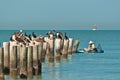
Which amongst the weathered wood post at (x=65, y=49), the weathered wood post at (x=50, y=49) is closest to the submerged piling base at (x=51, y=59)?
the weathered wood post at (x=50, y=49)

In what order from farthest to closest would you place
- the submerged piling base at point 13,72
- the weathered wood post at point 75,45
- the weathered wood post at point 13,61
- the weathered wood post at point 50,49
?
the weathered wood post at point 75,45, the weathered wood post at point 50,49, the submerged piling base at point 13,72, the weathered wood post at point 13,61

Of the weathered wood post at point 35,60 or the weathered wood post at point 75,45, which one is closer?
the weathered wood post at point 35,60

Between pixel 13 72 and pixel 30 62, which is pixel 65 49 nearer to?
pixel 13 72

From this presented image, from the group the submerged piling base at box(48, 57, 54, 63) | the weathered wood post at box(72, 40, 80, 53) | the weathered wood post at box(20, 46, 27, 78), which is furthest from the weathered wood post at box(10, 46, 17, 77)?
the weathered wood post at box(72, 40, 80, 53)

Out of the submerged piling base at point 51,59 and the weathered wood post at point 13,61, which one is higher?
the weathered wood post at point 13,61

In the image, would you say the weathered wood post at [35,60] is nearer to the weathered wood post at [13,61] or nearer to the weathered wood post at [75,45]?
the weathered wood post at [13,61]

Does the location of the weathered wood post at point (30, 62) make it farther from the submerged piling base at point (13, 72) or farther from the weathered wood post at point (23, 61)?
the submerged piling base at point (13, 72)

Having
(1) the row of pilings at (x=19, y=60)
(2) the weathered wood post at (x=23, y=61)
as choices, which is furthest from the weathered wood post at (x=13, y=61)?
(2) the weathered wood post at (x=23, y=61)

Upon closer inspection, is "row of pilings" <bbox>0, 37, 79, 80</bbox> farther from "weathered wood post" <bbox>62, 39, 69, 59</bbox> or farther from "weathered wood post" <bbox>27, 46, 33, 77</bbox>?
"weathered wood post" <bbox>62, 39, 69, 59</bbox>

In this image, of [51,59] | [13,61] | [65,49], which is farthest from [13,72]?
[65,49]

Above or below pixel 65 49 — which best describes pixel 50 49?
above

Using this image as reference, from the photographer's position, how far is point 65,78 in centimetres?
3444

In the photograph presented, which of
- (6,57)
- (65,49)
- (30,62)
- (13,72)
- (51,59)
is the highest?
(6,57)

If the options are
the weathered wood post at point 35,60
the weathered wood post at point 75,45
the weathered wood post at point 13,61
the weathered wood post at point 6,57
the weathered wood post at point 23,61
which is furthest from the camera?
the weathered wood post at point 75,45
